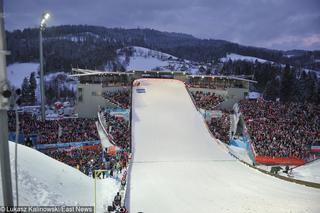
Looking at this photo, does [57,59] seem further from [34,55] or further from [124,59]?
[124,59]

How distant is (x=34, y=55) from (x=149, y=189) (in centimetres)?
11504

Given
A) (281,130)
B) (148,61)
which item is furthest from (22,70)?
(281,130)

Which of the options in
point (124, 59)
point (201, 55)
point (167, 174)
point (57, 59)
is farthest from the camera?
point (201, 55)

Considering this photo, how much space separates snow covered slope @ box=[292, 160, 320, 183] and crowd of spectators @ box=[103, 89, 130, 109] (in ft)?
60.7

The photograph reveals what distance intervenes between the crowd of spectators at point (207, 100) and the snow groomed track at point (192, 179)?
255 inches

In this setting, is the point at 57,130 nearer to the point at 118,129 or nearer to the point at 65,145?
the point at 65,145

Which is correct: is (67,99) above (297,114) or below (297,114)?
below

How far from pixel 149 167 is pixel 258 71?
7305 cm

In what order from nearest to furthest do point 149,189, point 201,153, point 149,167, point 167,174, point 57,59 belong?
point 149,189 → point 167,174 → point 149,167 → point 201,153 → point 57,59

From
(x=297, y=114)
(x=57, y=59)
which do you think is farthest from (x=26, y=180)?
(x=57, y=59)

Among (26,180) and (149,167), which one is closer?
(26,180)

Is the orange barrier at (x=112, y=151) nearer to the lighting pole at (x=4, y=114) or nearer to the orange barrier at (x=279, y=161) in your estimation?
the orange barrier at (x=279, y=161)

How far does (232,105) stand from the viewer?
3903cm

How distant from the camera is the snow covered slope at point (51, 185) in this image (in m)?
9.13
